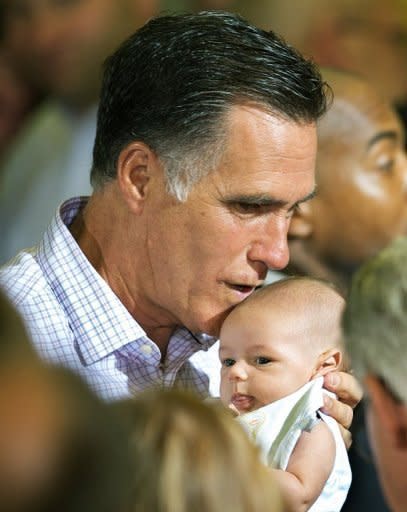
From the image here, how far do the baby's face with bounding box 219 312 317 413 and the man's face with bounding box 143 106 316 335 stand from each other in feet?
0.25

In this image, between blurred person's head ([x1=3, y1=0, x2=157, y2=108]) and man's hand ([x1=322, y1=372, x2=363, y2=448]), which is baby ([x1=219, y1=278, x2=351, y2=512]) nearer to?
man's hand ([x1=322, y1=372, x2=363, y2=448])

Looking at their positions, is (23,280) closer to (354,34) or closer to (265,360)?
(265,360)

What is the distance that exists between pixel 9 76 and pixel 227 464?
98.7 inches

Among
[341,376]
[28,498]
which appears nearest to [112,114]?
[341,376]

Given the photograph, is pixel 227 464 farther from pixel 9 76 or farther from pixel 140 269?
pixel 9 76

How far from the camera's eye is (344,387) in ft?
6.88

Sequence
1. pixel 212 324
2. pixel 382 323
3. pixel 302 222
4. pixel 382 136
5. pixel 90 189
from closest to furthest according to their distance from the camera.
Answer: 1. pixel 382 323
2. pixel 212 324
3. pixel 302 222
4. pixel 382 136
5. pixel 90 189

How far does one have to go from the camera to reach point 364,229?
3.35m

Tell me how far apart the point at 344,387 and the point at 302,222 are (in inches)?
46.2

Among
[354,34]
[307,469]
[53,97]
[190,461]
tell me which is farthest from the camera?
[354,34]

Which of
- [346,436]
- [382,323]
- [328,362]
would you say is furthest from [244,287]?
[382,323]

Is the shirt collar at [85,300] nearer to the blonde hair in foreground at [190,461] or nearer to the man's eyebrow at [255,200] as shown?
the man's eyebrow at [255,200]

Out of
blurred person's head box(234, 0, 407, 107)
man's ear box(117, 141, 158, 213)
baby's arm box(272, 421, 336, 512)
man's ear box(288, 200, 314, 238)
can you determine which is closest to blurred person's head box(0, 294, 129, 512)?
baby's arm box(272, 421, 336, 512)

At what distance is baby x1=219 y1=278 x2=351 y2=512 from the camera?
A: 1979 millimetres
